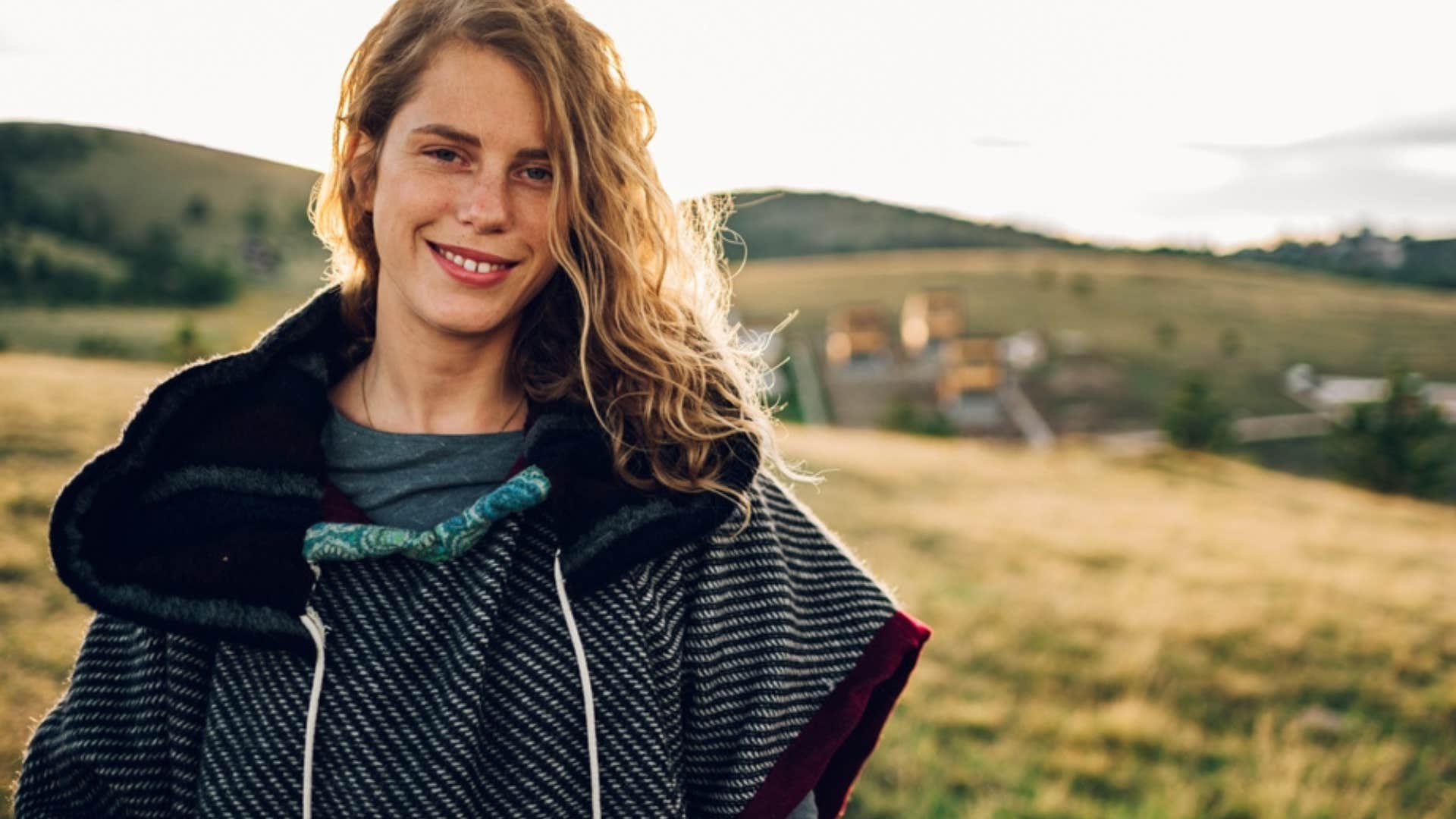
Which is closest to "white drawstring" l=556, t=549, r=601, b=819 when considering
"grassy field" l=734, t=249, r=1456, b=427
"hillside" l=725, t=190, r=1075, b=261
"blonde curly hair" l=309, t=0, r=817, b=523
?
"blonde curly hair" l=309, t=0, r=817, b=523

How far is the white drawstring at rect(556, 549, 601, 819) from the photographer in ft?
5.85

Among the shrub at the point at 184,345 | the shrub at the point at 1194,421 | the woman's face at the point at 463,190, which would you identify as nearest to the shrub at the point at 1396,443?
the shrub at the point at 1194,421

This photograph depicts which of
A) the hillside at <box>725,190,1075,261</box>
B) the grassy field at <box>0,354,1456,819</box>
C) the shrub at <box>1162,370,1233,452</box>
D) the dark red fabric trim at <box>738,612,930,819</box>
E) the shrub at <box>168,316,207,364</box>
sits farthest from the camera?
the hillside at <box>725,190,1075,261</box>

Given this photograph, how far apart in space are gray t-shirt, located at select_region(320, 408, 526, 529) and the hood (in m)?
0.06

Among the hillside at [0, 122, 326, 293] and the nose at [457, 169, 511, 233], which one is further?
the hillside at [0, 122, 326, 293]

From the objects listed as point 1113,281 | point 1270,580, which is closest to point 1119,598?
point 1270,580

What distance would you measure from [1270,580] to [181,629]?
9476mm

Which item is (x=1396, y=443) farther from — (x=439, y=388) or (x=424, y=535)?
(x=424, y=535)

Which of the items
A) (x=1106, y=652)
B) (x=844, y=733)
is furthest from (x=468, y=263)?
(x=1106, y=652)

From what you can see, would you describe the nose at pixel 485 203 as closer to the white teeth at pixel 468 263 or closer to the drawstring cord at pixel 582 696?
the white teeth at pixel 468 263

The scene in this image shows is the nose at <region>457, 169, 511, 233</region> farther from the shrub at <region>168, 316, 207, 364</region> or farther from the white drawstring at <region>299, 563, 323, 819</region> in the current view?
the shrub at <region>168, 316, 207, 364</region>

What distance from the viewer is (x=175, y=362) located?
18125 millimetres

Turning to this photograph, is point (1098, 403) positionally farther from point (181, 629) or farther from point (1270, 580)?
point (181, 629)

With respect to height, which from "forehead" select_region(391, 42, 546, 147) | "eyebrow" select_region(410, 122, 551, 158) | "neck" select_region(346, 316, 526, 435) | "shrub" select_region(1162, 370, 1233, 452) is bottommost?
"shrub" select_region(1162, 370, 1233, 452)
